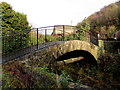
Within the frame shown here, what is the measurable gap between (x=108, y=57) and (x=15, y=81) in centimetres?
697

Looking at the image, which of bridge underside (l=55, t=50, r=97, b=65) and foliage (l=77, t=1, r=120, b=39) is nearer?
bridge underside (l=55, t=50, r=97, b=65)

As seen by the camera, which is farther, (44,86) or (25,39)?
(25,39)

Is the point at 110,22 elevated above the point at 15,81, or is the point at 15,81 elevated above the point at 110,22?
the point at 110,22

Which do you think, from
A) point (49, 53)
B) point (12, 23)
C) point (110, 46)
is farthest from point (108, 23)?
point (49, 53)

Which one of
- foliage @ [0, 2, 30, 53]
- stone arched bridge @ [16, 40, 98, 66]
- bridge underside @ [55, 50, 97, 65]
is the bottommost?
bridge underside @ [55, 50, 97, 65]

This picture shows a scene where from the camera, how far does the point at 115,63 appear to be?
8172mm

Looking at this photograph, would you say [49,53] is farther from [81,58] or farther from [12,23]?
[81,58]

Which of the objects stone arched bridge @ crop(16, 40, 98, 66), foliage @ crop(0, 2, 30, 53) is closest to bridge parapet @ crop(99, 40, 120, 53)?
stone arched bridge @ crop(16, 40, 98, 66)

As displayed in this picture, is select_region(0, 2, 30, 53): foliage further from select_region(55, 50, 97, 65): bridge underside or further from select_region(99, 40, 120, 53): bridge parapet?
select_region(99, 40, 120, 53): bridge parapet

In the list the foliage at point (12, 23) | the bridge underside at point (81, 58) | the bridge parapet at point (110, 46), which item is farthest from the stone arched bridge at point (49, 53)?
the bridge parapet at point (110, 46)

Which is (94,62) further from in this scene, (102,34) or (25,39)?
(102,34)

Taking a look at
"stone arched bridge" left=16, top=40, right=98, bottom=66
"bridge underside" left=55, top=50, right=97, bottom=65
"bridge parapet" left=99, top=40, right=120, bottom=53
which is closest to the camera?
"stone arched bridge" left=16, top=40, right=98, bottom=66

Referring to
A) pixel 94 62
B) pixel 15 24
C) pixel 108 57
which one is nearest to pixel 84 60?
pixel 94 62

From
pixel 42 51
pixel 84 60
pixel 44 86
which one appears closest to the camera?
pixel 44 86
